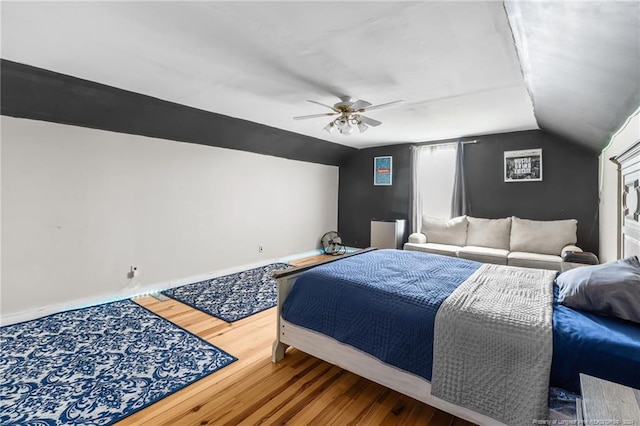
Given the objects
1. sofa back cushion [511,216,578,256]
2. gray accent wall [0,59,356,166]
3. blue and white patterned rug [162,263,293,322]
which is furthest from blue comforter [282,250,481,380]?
gray accent wall [0,59,356,166]

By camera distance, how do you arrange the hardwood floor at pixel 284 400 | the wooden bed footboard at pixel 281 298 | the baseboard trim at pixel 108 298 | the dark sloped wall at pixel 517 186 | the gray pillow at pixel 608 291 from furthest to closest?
the dark sloped wall at pixel 517 186 < the baseboard trim at pixel 108 298 < the wooden bed footboard at pixel 281 298 < the hardwood floor at pixel 284 400 < the gray pillow at pixel 608 291

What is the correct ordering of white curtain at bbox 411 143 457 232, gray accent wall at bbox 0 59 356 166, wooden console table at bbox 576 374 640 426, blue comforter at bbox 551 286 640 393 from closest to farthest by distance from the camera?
wooden console table at bbox 576 374 640 426 < blue comforter at bbox 551 286 640 393 < gray accent wall at bbox 0 59 356 166 < white curtain at bbox 411 143 457 232

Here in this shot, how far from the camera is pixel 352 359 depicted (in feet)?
6.62

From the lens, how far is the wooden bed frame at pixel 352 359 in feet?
5.41

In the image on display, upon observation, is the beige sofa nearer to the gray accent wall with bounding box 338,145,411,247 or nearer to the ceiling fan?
the gray accent wall with bounding box 338,145,411,247

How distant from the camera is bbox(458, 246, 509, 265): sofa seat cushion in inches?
164

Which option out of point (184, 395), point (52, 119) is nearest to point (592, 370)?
point (184, 395)

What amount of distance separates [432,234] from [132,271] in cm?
455

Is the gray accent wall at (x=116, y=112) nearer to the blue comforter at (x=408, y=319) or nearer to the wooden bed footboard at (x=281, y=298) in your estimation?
the wooden bed footboard at (x=281, y=298)

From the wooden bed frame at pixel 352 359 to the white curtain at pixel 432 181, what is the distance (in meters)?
3.73

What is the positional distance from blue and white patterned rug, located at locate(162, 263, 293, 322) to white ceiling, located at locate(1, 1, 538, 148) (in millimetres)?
2340

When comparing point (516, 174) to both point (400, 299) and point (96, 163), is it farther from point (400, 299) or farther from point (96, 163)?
point (96, 163)

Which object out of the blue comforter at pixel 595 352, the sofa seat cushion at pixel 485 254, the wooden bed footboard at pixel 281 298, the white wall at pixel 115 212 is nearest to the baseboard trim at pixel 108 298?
the white wall at pixel 115 212

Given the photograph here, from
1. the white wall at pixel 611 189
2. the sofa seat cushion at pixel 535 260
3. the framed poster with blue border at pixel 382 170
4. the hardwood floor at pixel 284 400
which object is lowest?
the hardwood floor at pixel 284 400
